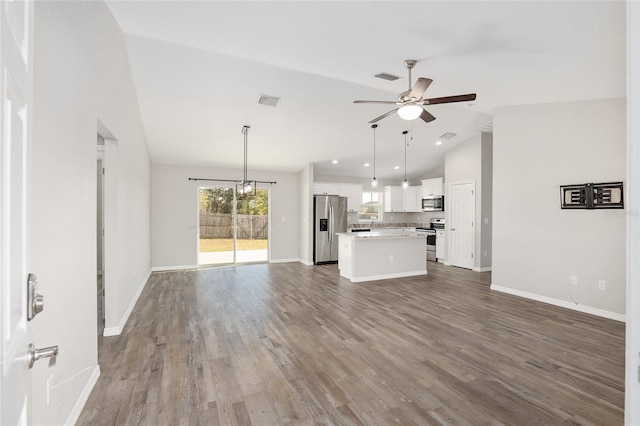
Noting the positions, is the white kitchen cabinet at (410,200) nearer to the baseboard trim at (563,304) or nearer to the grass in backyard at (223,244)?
the baseboard trim at (563,304)

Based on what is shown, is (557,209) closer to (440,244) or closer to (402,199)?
(440,244)

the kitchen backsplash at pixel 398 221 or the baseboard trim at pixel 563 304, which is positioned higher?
the kitchen backsplash at pixel 398 221

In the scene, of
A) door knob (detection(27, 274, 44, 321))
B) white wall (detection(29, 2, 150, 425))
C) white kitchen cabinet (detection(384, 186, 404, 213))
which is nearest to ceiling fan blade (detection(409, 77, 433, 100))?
white wall (detection(29, 2, 150, 425))

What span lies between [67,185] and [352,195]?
297 inches

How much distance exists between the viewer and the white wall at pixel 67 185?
62.1 inches

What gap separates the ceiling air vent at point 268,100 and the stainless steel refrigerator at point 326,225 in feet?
11.5

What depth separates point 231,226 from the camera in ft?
25.3

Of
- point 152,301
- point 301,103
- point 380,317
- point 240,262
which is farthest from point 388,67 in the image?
point 240,262

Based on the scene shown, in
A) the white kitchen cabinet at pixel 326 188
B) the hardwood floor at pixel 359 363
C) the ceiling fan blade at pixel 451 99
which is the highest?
the ceiling fan blade at pixel 451 99

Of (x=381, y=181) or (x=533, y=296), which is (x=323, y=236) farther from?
(x=533, y=296)

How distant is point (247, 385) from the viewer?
2367 millimetres

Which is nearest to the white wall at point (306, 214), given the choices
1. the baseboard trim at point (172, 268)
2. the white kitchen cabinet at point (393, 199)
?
the baseboard trim at point (172, 268)

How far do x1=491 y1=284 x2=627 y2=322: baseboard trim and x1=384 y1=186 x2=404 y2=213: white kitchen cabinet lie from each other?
14.9 ft

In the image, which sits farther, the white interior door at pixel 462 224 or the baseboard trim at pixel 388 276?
the white interior door at pixel 462 224
